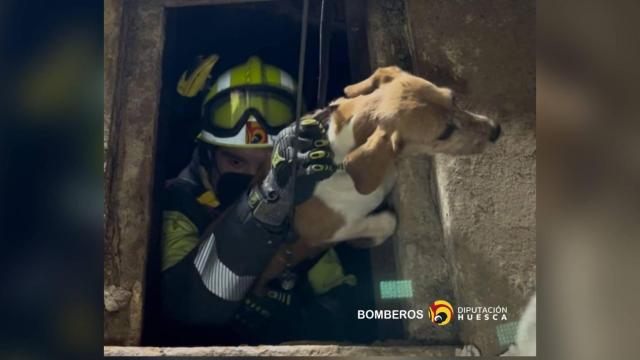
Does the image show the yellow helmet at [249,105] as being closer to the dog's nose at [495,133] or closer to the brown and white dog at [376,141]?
the brown and white dog at [376,141]

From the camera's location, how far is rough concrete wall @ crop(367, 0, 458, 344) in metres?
3.69

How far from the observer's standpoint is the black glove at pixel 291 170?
369 centimetres

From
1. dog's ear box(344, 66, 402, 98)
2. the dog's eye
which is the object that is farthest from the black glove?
the dog's eye

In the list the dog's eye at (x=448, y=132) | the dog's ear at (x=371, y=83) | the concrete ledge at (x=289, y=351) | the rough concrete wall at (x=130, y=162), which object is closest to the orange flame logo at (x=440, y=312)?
the concrete ledge at (x=289, y=351)

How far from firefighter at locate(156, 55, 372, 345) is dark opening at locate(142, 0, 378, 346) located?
0.05 meters

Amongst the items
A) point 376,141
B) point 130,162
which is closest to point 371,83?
point 376,141

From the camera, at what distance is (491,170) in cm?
371

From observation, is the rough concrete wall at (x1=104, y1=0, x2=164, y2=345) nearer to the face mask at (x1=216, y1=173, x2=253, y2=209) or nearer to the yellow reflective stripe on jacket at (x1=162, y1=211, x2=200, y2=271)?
the yellow reflective stripe on jacket at (x1=162, y1=211, x2=200, y2=271)

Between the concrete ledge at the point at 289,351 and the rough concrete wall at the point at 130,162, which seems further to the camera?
the rough concrete wall at the point at 130,162

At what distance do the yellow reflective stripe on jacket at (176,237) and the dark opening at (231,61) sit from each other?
1.9 inches

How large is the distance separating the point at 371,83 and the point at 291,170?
624mm
